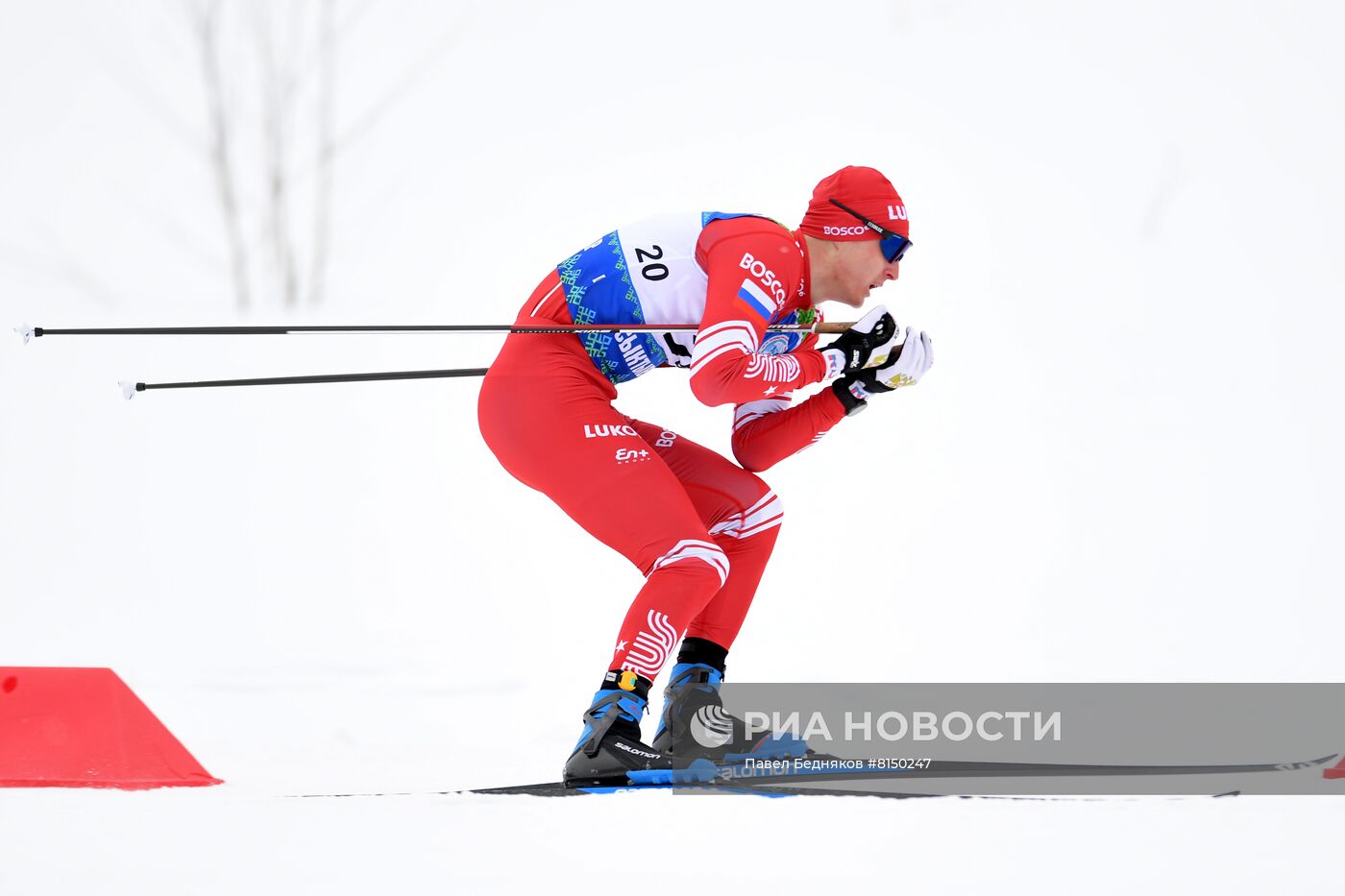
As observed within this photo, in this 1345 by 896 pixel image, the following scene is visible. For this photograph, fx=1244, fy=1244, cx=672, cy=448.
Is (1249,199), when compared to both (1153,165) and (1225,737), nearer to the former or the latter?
(1153,165)

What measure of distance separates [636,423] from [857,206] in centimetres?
71

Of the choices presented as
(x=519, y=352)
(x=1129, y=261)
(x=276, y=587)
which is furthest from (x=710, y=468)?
(x=1129, y=261)

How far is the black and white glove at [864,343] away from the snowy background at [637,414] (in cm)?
96

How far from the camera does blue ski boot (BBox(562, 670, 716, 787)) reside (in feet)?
8.21

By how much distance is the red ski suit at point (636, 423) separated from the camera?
252cm

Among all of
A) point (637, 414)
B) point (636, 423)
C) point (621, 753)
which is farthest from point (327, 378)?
point (637, 414)

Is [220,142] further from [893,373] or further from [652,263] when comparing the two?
[893,373]

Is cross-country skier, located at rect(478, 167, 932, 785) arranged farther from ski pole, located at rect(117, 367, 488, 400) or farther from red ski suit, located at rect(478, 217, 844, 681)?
ski pole, located at rect(117, 367, 488, 400)

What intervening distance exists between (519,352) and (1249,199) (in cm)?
655

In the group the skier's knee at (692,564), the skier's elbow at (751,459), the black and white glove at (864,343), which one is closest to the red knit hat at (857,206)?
the black and white glove at (864,343)

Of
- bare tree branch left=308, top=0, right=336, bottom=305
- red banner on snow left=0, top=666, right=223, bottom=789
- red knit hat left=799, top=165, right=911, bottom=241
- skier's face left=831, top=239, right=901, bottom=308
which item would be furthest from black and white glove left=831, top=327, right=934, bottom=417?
bare tree branch left=308, top=0, right=336, bottom=305

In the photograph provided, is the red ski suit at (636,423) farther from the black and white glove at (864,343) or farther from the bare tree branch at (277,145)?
the bare tree branch at (277,145)

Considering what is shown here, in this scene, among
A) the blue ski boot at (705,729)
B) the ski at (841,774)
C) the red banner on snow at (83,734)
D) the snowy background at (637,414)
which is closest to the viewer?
the snowy background at (637,414)

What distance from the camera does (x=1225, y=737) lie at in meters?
3.06
